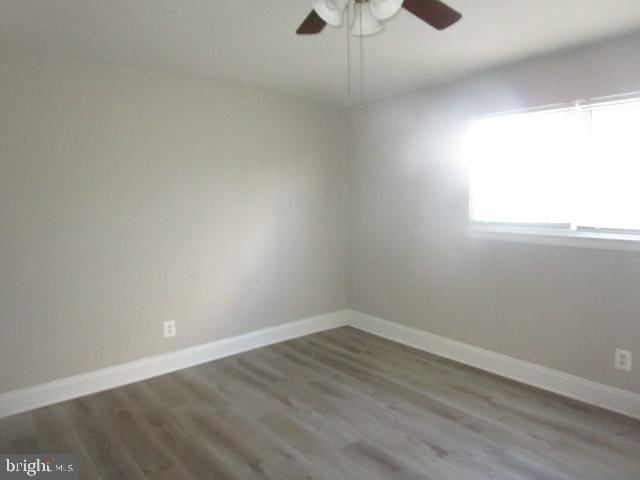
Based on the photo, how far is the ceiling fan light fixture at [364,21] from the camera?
1.67 meters

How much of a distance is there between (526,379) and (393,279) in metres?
1.37

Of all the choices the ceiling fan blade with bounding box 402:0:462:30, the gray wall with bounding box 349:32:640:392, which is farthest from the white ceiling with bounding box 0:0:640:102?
the ceiling fan blade with bounding box 402:0:462:30

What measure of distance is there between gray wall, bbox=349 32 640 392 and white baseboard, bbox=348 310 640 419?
6cm

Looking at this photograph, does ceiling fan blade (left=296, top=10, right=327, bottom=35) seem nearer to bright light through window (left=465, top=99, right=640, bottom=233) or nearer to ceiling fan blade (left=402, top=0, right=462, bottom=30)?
ceiling fan blade (left=402, top=0, right=462, bottom=30)

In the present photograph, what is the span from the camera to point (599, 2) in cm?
201

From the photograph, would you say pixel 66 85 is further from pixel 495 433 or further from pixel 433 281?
pixel 495 433

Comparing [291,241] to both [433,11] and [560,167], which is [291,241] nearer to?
[560,167]

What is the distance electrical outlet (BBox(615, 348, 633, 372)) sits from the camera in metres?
2.49

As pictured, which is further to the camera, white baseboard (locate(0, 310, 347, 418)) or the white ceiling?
white baseboard (locate(0, 310, 347, 418))

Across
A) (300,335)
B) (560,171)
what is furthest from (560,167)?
(300,335)

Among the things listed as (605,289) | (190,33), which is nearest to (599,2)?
(605,289)

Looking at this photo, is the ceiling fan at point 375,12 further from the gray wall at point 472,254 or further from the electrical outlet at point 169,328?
the electrical outlet at point 169,328

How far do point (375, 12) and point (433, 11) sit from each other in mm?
235

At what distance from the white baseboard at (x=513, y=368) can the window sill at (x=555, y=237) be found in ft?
2.85
